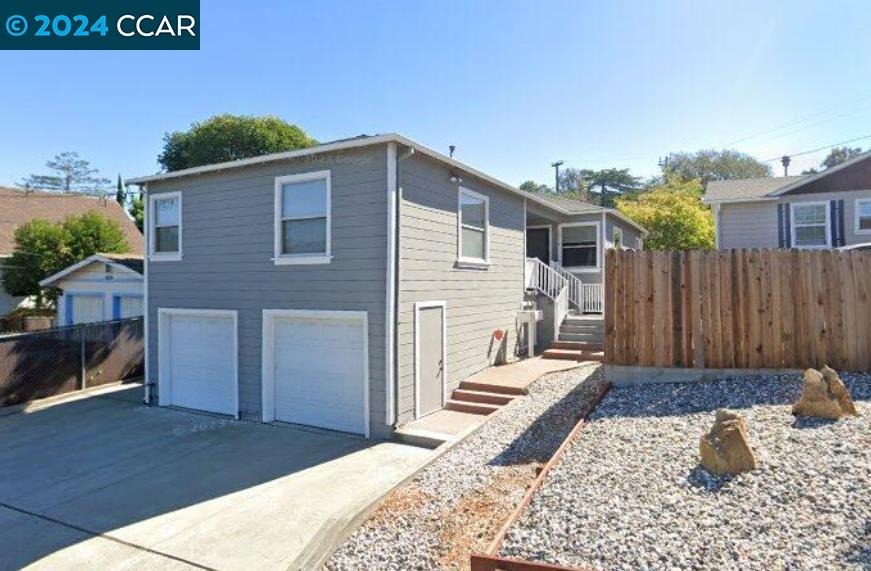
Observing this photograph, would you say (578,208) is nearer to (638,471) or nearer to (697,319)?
(697,319)

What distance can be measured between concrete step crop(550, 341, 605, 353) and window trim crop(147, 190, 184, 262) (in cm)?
864

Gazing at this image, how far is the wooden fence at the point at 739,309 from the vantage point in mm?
6539

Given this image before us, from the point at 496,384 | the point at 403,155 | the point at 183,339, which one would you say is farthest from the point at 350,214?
the point at 183,339

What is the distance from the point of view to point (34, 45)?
331 inches

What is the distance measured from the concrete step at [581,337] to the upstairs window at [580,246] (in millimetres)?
3900

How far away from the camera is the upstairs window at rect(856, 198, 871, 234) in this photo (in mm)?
13336

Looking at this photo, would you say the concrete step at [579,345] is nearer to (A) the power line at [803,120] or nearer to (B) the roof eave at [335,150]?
(B) the roof eave at [335,150]

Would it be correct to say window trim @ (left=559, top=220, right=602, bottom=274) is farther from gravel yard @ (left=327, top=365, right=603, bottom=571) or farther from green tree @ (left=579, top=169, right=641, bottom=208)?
green tree @ (left=579, top=169, right=641, bottom=208)

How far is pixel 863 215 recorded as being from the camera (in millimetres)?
13398

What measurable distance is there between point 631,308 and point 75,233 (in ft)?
66.8

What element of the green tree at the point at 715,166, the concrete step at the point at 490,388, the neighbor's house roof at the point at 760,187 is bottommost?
the concrete step at the point at 490,388

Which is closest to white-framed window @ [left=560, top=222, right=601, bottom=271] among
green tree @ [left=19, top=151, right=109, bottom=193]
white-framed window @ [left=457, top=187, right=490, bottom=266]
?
white-framed window @ [left=457, top=187, right=490, bottom=266]

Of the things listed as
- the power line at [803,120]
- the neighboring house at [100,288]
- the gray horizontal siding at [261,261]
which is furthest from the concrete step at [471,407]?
the power line at [803,120]

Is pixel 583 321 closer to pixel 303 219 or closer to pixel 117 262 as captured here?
pixel 303 219
